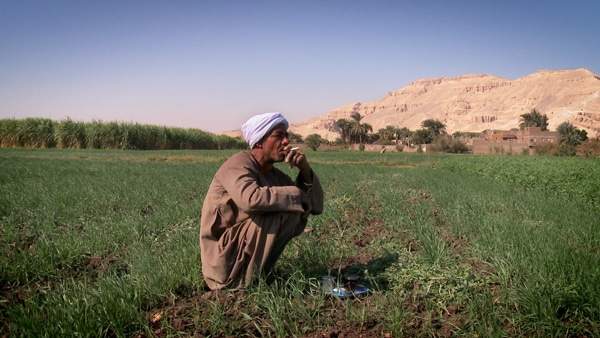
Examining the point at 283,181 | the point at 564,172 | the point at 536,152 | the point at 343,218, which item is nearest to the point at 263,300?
the point at 283,181

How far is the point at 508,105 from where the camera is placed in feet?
463

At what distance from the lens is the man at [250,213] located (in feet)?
8.99

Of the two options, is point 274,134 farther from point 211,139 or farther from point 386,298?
point 211,139

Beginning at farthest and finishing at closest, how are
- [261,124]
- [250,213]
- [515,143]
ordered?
1. [515,143]
2. [261,124]
3. [250,213]

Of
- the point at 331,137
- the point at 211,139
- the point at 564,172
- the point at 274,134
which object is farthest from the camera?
the point at 331,137

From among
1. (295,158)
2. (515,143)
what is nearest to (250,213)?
(295,158)

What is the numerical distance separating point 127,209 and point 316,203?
461 centimetres

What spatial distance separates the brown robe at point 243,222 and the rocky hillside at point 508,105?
332 ft

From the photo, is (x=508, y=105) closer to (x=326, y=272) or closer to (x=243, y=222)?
(x=326, y=272)

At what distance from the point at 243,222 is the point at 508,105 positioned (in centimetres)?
15521

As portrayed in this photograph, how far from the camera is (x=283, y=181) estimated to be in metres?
3.27

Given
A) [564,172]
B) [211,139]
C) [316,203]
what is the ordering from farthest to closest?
[211,139], [564,172], [316,203]

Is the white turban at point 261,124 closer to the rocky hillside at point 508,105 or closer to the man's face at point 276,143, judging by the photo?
the man's face at point 276,143

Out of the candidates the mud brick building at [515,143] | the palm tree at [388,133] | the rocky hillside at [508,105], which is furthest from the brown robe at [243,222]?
the rocky hillside at [508,105]
